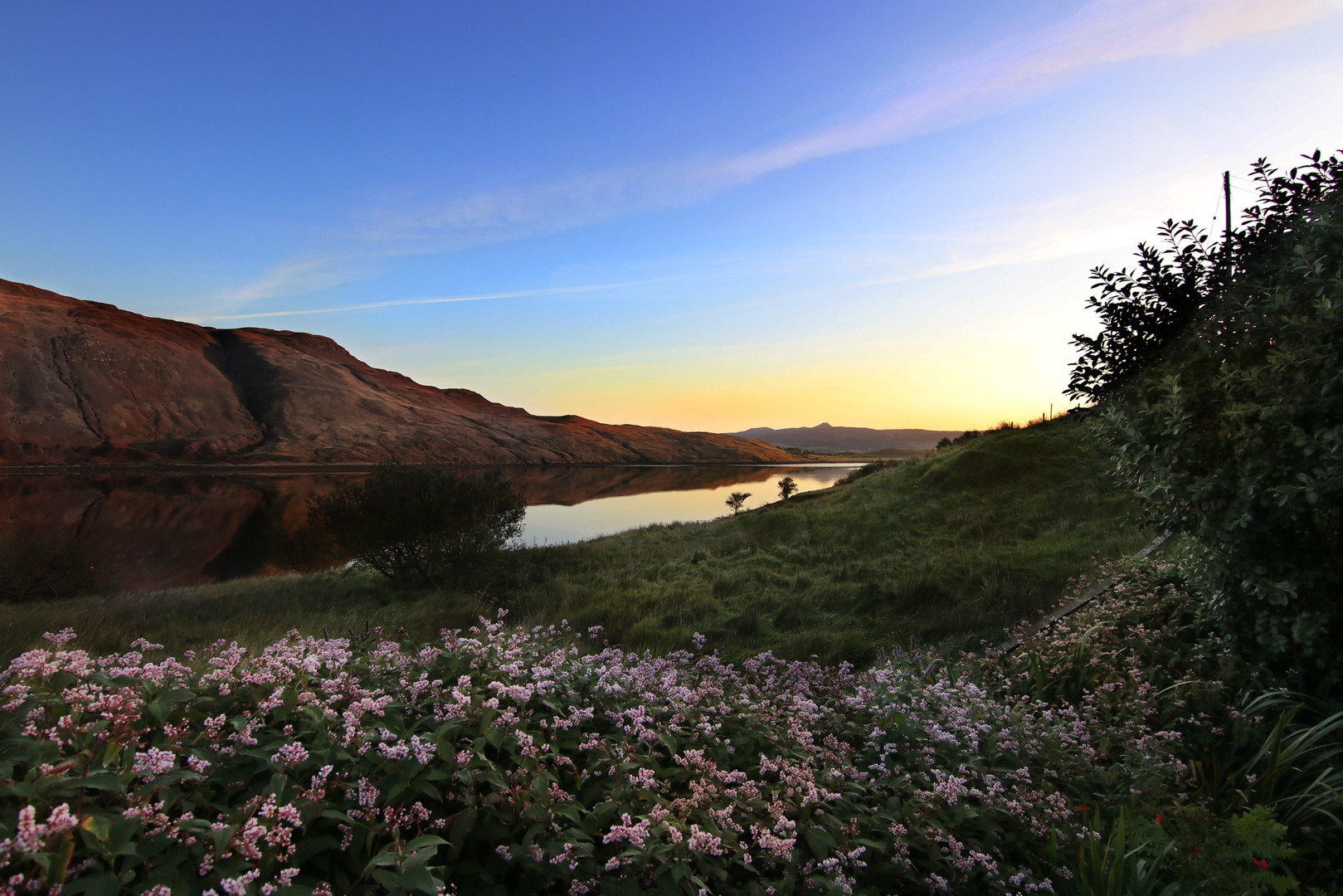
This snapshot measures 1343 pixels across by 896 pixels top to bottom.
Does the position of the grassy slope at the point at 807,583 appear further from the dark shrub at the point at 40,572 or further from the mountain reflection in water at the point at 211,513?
the mountain reflection in water at the point at 211,513

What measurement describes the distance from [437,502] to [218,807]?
16853 millimetres

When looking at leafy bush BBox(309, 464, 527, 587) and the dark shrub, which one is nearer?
leafy bush BBox(309, 464, 527, 587)

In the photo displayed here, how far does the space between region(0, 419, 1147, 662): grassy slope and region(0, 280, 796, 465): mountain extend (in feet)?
291

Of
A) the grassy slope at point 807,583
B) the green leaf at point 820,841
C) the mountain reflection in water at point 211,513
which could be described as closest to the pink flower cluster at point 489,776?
the green leaf at point 820,841

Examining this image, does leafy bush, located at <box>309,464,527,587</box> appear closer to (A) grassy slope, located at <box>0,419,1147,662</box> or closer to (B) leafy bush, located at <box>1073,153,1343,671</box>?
(A) grassy slope, located at <box>0,419,1147,662</box>

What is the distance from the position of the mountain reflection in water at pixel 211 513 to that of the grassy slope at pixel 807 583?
7.02 meters

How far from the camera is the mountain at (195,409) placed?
117 meters

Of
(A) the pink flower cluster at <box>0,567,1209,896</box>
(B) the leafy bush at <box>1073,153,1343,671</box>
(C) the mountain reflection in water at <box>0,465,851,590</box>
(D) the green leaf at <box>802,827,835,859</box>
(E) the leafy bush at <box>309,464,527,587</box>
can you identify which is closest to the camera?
(A) the pink flower cluster at <box>0,567,1209,896</box>

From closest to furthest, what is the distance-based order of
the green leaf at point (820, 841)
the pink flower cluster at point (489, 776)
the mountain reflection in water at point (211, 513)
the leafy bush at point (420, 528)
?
the pink flower cluster at point (489, 776)
the green leaf at point (820, 841)
the leafy bush at point (420, 528)
the mountain reflection in water at point (211, 513)

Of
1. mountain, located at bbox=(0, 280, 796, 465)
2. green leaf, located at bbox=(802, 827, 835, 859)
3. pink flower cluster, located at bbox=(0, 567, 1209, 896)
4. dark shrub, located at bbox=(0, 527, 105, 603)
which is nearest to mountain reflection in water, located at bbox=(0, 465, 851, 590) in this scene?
dark shrub, located at bbox=(0, 527, 105, 603)

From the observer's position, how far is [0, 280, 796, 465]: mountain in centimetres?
11688

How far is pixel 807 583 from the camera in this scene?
1341 cm

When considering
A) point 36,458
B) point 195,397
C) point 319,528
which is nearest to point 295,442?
point 195,397

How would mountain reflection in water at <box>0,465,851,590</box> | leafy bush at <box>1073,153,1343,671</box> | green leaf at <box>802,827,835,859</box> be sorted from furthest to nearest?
mountain reflection in water at <box>0,465,851,590</box> < leafy bush at <box>1073,153,1343,671</box> < green leaf at <box>802,827,835,859</box>
